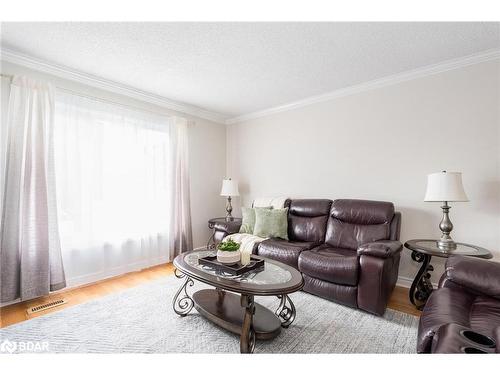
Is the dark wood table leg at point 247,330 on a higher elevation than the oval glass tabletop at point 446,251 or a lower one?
lower

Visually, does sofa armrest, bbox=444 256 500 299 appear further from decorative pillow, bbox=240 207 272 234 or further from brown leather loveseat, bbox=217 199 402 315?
decorative pillow, bbox=240 207 272 234

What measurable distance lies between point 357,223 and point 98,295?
9.79ft

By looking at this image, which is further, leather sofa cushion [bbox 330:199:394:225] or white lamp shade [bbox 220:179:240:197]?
white lamp shade [bbox 220:179:240:197]

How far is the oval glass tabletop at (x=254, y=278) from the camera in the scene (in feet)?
5.26

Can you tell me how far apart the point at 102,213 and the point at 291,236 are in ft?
7.95

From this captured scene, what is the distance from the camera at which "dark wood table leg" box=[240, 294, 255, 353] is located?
1624mm

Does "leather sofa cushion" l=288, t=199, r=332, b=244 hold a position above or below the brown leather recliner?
above

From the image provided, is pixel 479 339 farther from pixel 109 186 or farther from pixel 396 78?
pixel 109 186

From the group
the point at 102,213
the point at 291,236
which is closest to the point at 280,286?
the point at 291,236

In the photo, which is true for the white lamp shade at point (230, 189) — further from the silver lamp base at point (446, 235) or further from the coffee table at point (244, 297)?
the silver lamp base at point (446, 235)

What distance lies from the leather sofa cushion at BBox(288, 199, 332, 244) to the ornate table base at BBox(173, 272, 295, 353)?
116 centimetres

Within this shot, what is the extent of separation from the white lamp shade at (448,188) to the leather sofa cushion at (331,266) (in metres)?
0.94

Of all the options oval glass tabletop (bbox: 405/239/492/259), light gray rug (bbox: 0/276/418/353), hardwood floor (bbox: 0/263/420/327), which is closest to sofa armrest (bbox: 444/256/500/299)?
oval glass tabletop (bbox: 405/239/492/259)

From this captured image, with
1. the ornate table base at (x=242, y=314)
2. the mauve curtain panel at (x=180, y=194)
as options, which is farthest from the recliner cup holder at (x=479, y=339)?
the mauve curtain panel at (x=180, y=194)
